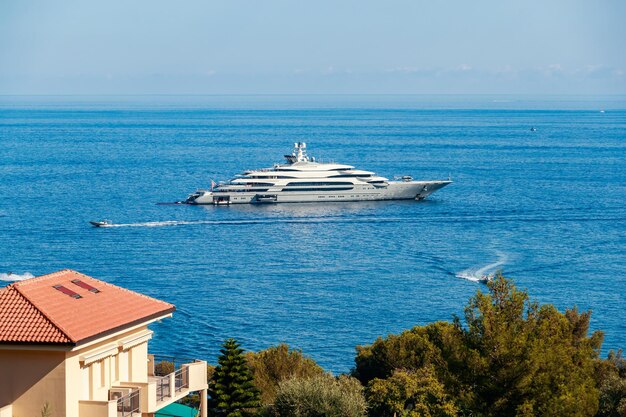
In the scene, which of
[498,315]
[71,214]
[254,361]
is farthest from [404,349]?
[71,214]

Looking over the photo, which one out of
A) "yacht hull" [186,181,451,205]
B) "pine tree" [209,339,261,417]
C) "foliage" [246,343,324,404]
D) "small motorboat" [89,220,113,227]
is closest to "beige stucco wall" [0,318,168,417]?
"pine tree" [209,339,261,417]

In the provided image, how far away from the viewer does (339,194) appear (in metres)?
101

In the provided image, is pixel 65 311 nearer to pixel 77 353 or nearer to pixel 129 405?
pixel 77 353

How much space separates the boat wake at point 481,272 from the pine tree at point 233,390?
109 feet

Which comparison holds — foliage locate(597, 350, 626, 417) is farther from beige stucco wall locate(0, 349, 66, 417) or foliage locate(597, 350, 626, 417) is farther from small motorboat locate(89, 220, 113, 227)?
small motorboat locate(89, 220, 113, 227)

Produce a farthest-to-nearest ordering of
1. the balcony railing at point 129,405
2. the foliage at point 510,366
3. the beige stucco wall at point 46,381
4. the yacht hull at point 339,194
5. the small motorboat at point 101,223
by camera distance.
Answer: the yacht hull at point 339,194 → the small motorboat at point 101,223 → the foliage at point 510,366 → the balcony railing at point 129,405 → the beige stucco wall at point 46,381

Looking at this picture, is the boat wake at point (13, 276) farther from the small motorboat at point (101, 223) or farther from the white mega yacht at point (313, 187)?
the white mega yacht at point (313, 187)

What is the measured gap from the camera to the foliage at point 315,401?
75.3 feet

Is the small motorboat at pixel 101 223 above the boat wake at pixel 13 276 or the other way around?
the other way around

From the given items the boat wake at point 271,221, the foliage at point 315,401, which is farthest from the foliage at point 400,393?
the boat wake at point 271,221

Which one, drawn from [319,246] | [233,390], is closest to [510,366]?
[233,390]

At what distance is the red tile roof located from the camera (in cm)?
1438

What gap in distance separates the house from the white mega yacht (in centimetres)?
8164

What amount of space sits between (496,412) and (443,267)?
45.5m
